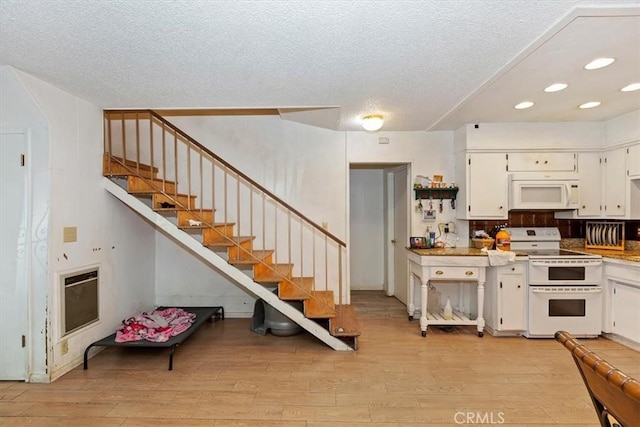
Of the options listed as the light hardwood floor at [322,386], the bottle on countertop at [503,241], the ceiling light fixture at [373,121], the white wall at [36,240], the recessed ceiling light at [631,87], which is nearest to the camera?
the light hardwood floor at [322,386]

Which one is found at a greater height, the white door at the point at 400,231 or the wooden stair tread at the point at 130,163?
the wooden stair tread at the point at 130,163

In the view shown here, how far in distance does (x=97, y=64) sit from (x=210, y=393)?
2.72 metres

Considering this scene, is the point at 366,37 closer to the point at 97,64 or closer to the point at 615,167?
the point at 97,64

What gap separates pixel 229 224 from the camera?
161 inches

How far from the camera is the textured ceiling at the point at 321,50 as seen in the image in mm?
1827

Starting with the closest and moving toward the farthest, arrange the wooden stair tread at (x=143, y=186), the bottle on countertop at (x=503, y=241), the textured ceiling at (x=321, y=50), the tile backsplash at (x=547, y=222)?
the textured ceiling at (x=321, y=50) < the wooden stair tread at (x=143, y=186) < the bottle on countertop at (x=503, y=241) < the tile backsplash at (x=547, y=222)

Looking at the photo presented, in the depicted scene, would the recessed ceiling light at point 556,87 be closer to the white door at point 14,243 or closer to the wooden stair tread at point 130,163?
the wooden stair tread at point 130,163

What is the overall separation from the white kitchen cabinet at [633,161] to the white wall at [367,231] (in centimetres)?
343

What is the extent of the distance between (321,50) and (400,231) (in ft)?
11.9

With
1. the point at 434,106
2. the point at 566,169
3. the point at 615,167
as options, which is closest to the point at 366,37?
the point at 434,106

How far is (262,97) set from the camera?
127 inches

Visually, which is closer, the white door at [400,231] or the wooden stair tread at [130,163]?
the wooden stair tread at [130,163]

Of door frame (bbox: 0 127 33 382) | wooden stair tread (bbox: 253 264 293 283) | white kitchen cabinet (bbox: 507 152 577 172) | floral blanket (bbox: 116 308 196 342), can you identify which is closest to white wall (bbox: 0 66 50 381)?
door frame (bbox: 0 127 33 382)

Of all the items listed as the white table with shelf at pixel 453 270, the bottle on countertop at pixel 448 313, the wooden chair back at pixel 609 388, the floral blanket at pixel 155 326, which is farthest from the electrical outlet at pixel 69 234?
the bottle on countertop at pixel 448 313
